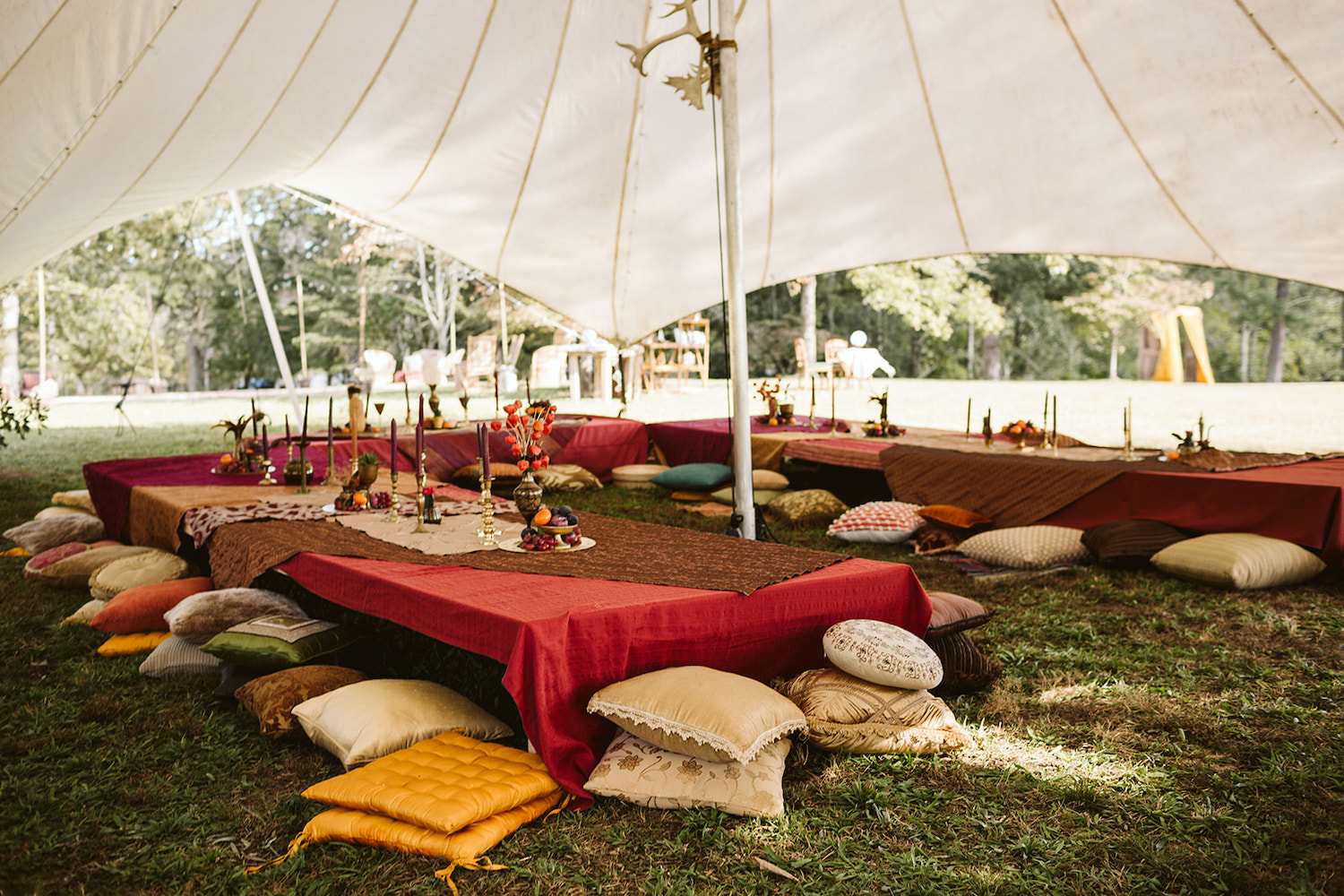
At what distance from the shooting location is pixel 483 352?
622 inches

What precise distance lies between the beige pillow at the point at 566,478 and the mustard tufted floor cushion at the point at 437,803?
4418 mm

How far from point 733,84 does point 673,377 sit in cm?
1526

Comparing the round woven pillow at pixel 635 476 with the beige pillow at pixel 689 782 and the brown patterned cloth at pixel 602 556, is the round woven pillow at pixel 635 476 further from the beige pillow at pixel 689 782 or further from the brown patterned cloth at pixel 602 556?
the beige pillow at pixel 689 782

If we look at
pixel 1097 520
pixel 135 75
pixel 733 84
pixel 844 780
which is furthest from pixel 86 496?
pixel 1097 520

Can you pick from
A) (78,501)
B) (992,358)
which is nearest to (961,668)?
(78,501)

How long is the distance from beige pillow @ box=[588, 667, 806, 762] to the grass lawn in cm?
16

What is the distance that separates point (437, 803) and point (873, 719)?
107cm

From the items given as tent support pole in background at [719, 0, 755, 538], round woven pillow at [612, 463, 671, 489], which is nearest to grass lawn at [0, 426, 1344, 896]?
tent support pole in background at [719, 0, 755, 538]

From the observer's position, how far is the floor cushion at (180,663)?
9.64 ft

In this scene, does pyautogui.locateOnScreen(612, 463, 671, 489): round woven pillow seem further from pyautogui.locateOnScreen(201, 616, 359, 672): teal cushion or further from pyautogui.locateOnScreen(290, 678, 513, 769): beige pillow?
pyautogui.locateOnScreen(290, 678, 513, 769): beige pillow

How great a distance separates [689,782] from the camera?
2018 mm

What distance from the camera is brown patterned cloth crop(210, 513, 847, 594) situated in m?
2.51

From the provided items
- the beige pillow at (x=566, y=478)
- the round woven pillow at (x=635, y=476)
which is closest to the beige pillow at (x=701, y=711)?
the beige pillow at (x=566, y=478)

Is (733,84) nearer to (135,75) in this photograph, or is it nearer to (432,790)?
(135,75)
